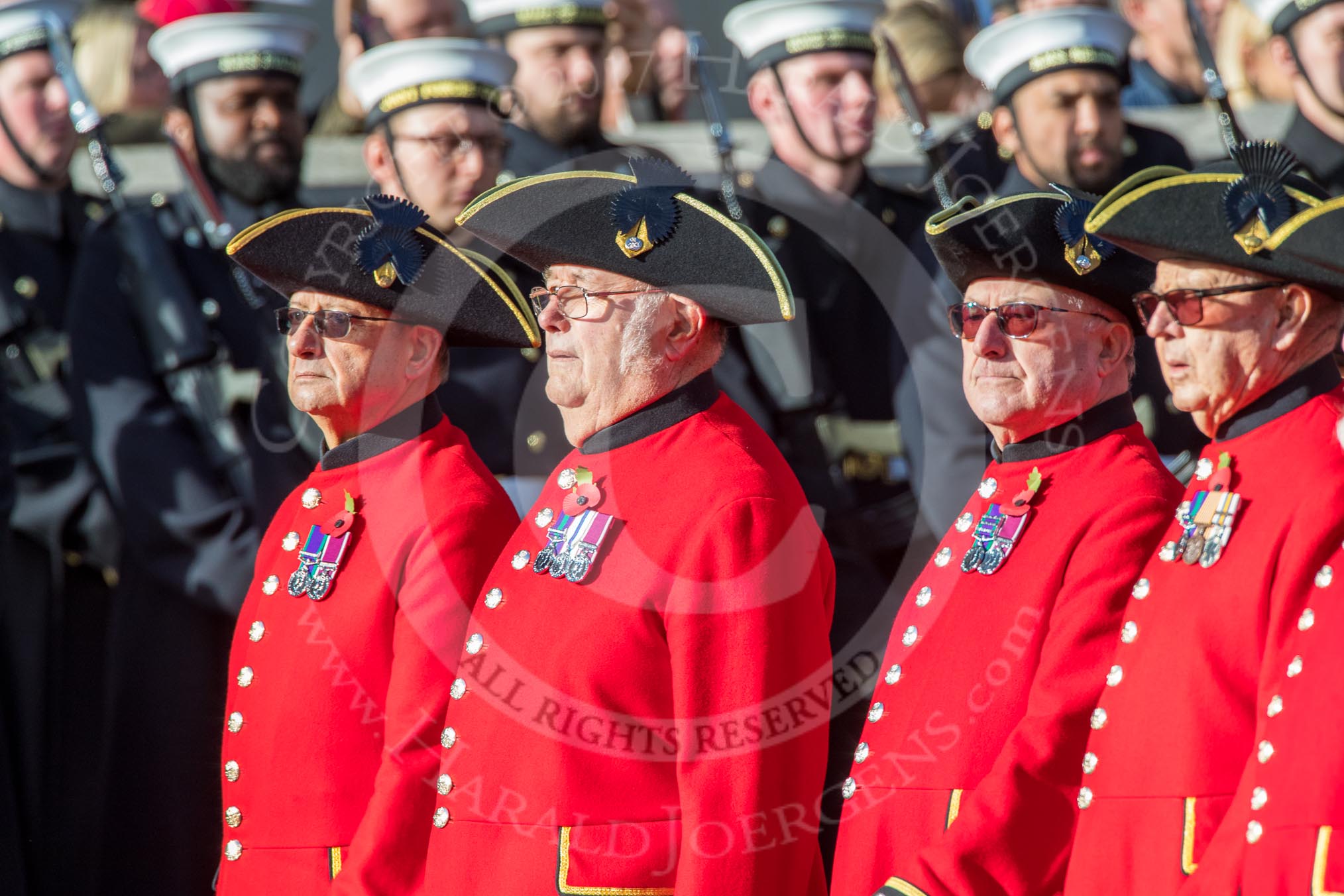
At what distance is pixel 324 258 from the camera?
4512 mm

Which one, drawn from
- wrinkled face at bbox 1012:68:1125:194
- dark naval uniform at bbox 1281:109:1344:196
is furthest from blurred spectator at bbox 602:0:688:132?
dark naval uniform at bbox 1281:109:1344:196

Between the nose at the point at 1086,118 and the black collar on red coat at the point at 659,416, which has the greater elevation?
the nose at the point at 1086,118

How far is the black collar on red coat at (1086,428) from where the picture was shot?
3955 millimetres

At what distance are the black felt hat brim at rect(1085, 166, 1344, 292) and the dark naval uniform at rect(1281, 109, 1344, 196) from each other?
2.90m

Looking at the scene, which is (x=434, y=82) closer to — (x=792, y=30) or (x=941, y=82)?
(x=792, y=30)

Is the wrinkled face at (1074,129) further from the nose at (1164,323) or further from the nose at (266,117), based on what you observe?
the nose at (1164,323)

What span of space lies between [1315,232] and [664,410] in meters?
1.28

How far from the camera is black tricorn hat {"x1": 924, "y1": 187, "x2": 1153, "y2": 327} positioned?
3.94 metres

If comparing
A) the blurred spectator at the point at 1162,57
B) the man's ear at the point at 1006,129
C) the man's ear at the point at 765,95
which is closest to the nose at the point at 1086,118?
the man's ear at the point at 1006,129

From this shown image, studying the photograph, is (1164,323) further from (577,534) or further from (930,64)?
(930,64)

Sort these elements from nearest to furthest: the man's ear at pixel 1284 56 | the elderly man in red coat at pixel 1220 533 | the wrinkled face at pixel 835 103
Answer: the elderly man in red coat at pixel 1220 533 < the man's ear at pixel 1284 56 < the wrinkled face at pixel 835 103

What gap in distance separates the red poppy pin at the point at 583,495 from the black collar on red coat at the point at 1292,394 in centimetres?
122

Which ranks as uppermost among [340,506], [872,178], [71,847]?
[872,178]

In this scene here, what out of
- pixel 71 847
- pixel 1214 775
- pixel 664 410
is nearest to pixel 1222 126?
pixel 664 410
